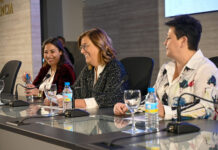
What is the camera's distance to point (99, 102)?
2.79m

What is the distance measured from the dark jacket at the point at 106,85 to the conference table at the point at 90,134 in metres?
0.31

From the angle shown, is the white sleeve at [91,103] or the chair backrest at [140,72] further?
the chair backrest at [140,72]

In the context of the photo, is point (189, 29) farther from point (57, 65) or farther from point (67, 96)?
point (57, 65)

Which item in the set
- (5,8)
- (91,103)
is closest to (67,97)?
(91,103)

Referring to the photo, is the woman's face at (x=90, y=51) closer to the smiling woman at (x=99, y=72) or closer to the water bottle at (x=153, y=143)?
the smiling woman at (x=99, y=72)

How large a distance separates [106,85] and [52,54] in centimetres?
94

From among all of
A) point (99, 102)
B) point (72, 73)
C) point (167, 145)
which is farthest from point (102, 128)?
point (72, 73)

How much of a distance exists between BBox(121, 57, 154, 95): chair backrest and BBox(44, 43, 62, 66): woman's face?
2.76 ft

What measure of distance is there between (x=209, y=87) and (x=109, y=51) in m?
1.07

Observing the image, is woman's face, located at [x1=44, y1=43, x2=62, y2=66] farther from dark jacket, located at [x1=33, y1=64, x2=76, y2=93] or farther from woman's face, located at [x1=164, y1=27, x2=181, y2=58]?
woman's face, located at [x1=164, y1=27, x2=181, y2=58]

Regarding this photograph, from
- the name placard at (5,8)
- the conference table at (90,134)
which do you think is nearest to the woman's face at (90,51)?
the conference table at (90,134)

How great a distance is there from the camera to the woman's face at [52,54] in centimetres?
367

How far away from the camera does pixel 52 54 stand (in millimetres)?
3668

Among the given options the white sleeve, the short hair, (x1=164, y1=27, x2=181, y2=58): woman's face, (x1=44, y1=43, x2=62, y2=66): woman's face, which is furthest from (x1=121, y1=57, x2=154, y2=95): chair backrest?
(x1=44, y1=43, x2=62, y2=66): woman's face
